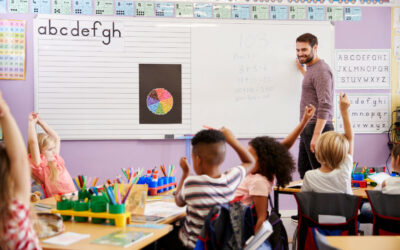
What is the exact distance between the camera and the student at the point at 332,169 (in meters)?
2.54

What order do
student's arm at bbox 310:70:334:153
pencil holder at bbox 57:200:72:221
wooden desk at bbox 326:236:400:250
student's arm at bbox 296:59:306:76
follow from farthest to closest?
student's arm at bbox 296:59:306:76, student's arm at bbox 310:70:334:153, pencil holder at bbox 57:200:72:221, wooden desk at bbox 326:236:400:250

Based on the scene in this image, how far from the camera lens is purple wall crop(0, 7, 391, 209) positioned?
4340mm

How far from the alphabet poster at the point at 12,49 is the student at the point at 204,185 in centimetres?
290

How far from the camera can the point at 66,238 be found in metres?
1.67

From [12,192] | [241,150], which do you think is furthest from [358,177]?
[12,192]

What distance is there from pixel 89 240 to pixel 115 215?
0.25 m

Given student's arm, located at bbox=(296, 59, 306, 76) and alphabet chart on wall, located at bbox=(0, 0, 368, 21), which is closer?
alphabet chart on wall, located at bbox=(0, 0, 368, 21)

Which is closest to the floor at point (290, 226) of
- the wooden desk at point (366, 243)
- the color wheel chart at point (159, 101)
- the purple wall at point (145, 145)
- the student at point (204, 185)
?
the purple wall at point (145, 145)

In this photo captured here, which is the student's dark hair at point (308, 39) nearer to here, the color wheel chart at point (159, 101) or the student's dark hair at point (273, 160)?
the color wheel chart at point (159, 101)

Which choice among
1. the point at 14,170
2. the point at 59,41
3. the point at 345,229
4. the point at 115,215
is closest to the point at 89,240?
the point at 115,215

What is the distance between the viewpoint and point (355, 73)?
15.5ft

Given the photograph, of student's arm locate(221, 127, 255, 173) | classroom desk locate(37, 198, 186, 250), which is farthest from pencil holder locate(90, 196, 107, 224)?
student's arm locate(221, 127, 255, 173)

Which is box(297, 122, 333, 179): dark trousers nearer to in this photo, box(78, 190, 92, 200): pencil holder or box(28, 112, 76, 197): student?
box(28, 112, 76, 197): student

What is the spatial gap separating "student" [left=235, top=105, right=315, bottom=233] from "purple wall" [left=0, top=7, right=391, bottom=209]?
6.45 feet
